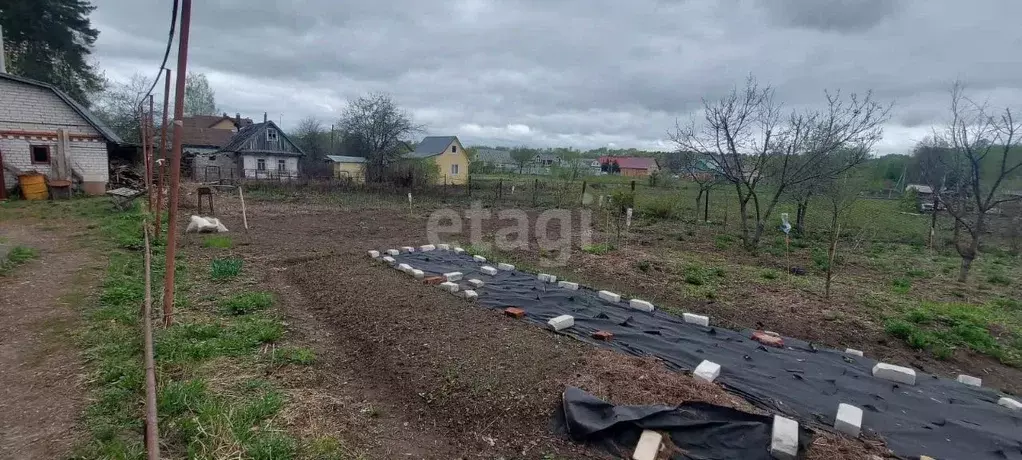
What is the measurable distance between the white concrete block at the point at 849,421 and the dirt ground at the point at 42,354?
484cm

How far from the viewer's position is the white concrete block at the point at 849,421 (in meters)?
3.03

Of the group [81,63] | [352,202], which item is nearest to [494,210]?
[352,202]

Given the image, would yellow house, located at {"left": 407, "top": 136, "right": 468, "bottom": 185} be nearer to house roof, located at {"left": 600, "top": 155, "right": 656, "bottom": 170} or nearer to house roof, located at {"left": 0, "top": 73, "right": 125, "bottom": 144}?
house roof, located at {"left": 0, "top": 73, "right": 125, "bottom": 144}

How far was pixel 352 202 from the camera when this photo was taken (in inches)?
733

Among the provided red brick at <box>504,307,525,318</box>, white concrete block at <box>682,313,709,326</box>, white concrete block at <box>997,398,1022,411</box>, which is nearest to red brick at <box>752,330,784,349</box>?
white concrete block at <box>682,313,709,326</box>

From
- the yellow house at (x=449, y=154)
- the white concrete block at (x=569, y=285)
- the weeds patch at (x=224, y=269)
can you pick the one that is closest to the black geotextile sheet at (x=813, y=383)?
the white concrete block at (x=569, y=285)

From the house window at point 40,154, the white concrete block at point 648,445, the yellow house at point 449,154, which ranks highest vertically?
the yellow house at point 449,154

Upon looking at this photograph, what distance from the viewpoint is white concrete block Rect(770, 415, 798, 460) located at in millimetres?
2662

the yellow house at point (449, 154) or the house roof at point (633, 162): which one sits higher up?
the house roof at point (633, 162)

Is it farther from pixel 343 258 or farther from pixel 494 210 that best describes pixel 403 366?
pixel 494 210

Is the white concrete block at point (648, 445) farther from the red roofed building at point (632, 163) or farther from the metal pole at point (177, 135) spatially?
the red roofed building at point (632, 163)

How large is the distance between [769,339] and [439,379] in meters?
3.54

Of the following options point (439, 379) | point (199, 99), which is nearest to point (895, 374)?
point (439, 379)

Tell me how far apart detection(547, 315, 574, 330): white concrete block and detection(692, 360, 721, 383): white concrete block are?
1.41 meters
